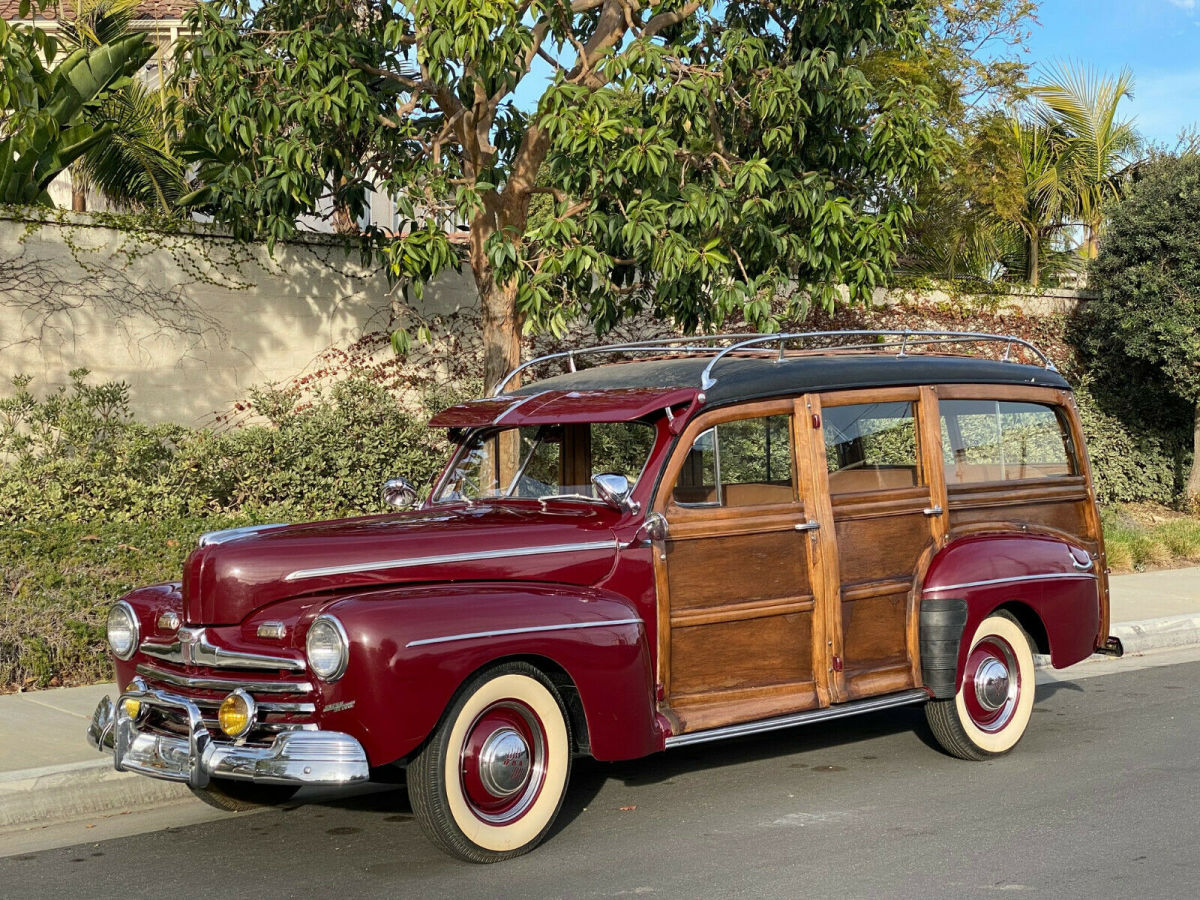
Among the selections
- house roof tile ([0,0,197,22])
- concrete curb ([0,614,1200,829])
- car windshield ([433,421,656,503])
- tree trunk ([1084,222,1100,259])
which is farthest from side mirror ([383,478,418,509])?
tree trunk ([1084,222,1100,259])

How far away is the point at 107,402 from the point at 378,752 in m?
7.58

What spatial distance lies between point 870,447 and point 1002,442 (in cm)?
100

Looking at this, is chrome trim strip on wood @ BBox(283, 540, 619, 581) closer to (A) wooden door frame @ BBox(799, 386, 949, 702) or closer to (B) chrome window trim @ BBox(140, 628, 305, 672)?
(B) chrome window trim @ BBox(140, 628, 305, 672)

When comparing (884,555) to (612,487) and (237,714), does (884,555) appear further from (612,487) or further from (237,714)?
(237,714)

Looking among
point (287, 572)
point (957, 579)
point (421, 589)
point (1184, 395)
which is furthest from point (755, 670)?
point (1184, 395)

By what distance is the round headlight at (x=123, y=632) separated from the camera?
19.5 ft

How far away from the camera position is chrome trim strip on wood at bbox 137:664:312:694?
5.20 m

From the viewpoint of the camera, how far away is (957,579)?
6984mm

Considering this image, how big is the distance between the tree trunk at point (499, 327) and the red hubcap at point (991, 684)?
5247 millimetres

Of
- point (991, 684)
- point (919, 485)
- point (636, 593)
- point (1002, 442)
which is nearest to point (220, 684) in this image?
point (636, 593)

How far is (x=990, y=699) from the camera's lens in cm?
727

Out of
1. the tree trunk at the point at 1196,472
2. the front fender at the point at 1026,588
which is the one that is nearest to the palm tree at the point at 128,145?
the front fender at the point at 1026,588

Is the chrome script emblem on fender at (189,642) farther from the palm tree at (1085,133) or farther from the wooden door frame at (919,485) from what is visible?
the palm tree at (1085,133)

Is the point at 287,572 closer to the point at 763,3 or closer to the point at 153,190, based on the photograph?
the point at 763,3
